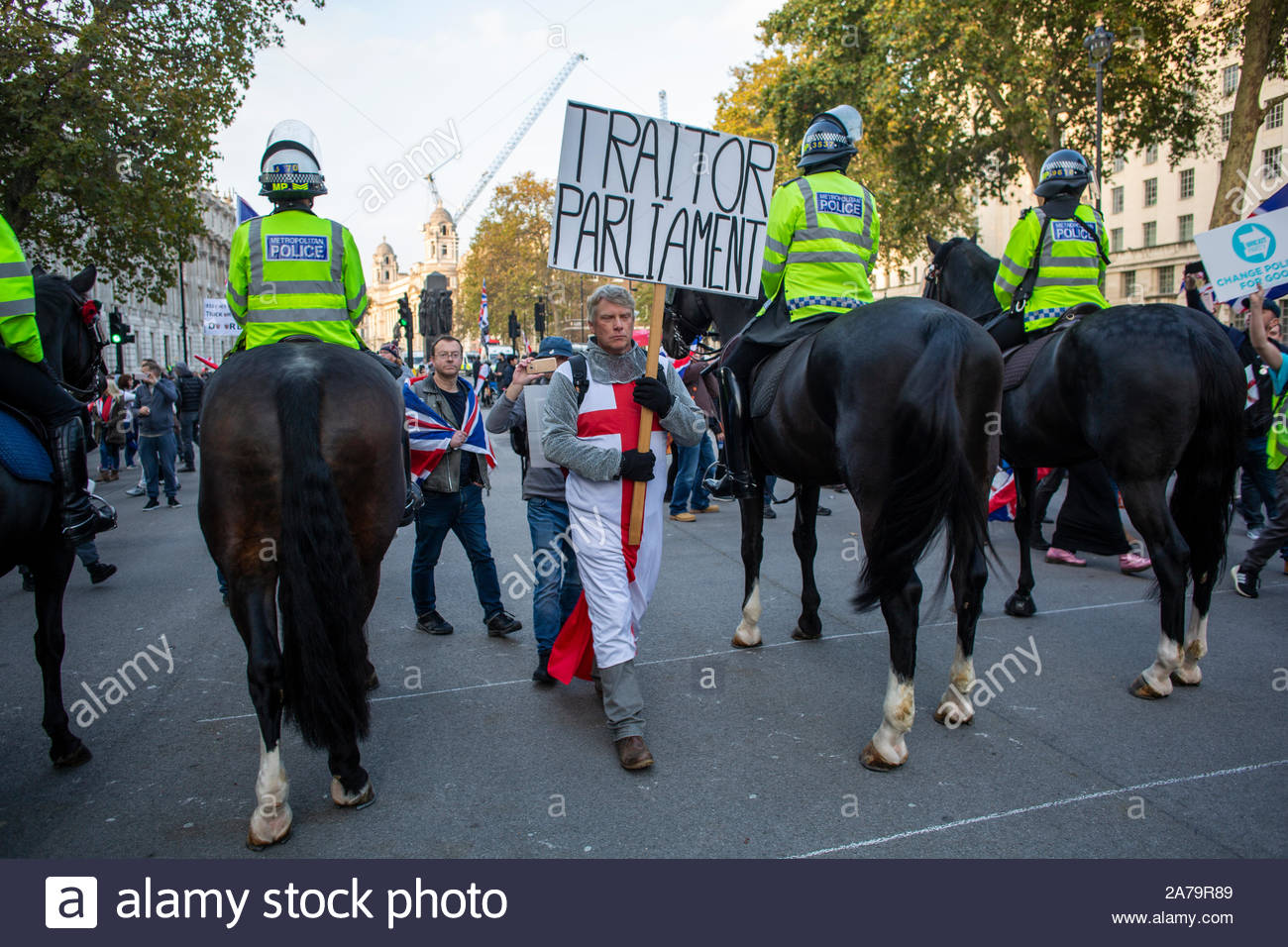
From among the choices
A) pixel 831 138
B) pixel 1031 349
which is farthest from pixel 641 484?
pixel 1031 349

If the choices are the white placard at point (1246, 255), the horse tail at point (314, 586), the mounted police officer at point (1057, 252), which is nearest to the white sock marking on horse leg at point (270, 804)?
the horse tail at point (314, 586)

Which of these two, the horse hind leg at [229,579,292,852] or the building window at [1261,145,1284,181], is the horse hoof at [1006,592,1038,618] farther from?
the building window at [1261,145,1284,181]

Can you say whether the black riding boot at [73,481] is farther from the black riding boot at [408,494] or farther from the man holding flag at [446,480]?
the man holding flag at [446,480]

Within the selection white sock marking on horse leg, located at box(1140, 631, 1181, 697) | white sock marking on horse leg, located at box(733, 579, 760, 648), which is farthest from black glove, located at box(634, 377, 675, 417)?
white sock marking on horse leg, located at box(1140, 631, 1181, 697)

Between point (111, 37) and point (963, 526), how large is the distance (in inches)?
918

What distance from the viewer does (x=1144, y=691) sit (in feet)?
15.5

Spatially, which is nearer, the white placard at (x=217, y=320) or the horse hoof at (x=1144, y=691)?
the horse hoof at (x=1144, y=691)

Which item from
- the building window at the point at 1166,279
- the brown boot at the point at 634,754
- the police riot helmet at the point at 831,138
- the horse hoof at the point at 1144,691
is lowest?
the brown boot at the point at 634,754

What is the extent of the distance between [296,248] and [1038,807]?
399cm

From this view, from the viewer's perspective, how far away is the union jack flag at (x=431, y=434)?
630 cm

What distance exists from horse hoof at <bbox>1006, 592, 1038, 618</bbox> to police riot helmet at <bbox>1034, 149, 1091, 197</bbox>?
2.73 metres

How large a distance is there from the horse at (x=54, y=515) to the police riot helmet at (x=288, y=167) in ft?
3.80

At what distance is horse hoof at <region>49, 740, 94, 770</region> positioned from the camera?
164 inches
